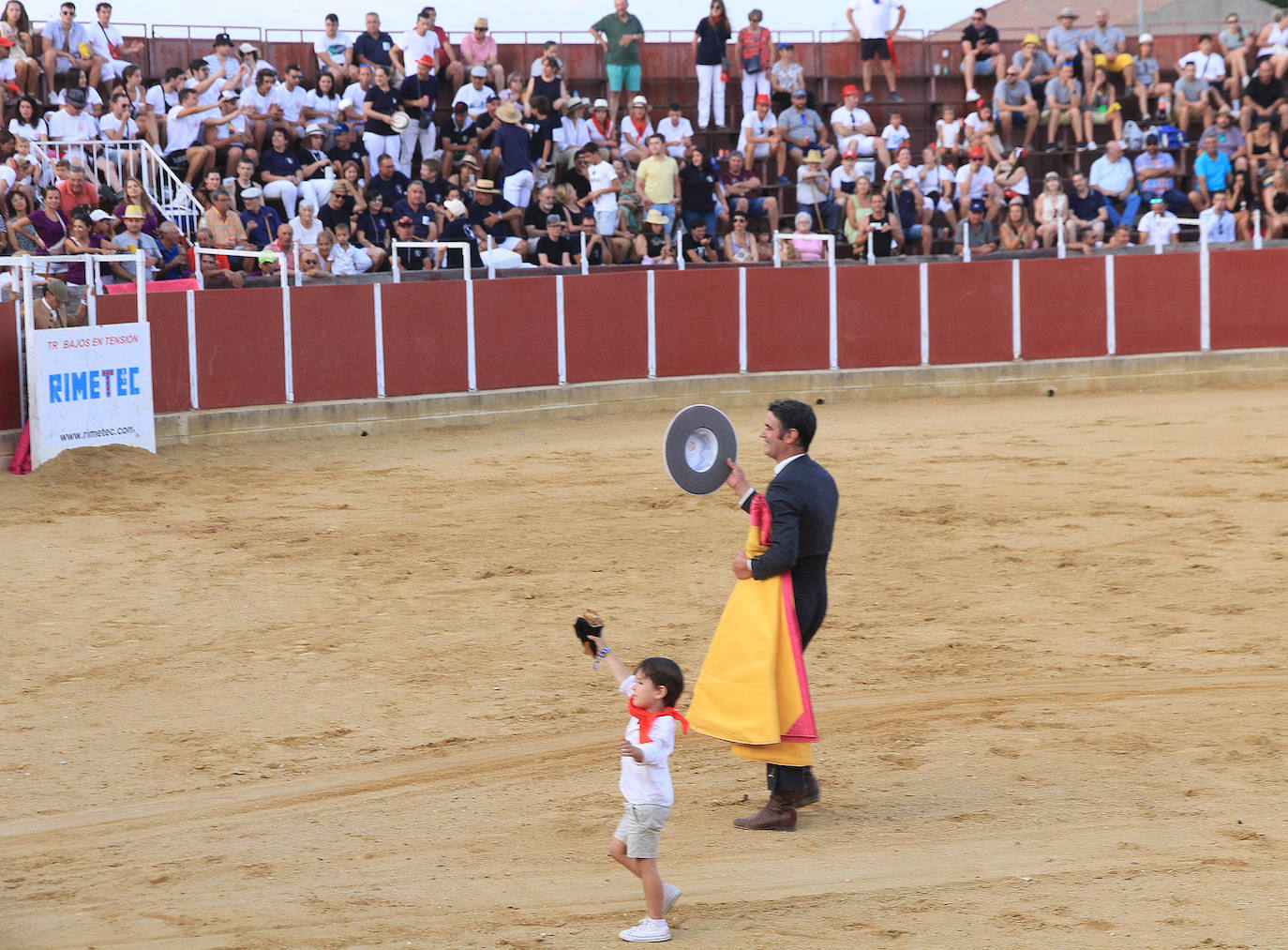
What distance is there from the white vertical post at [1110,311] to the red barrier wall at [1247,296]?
1358 millimetres

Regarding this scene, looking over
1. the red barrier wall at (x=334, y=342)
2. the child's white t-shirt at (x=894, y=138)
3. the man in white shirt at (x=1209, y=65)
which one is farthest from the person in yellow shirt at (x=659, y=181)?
the man in white shirt at (x=1209, y=65)

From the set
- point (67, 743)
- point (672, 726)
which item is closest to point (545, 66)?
point (67, 743)

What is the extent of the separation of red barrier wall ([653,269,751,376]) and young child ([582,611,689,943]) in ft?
46.4

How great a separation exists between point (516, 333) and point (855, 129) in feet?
22.0

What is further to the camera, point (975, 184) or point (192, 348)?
point (975, 184)

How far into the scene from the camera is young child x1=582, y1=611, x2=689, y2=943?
4879 millimetres

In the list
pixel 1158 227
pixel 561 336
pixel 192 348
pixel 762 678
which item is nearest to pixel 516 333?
pixel 561 336

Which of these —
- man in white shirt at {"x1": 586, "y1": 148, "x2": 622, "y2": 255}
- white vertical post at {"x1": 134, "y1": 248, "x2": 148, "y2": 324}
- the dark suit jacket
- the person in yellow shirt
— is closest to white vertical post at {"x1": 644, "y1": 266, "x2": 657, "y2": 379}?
man in white shirt at {"x1": 586, "y1": 148, "x2": 622, "y2": 255}

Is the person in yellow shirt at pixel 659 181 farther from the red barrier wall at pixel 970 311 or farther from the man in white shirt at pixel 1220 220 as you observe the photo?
the man in white shirt at pixel 1220 220

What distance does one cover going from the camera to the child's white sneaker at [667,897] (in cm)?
495

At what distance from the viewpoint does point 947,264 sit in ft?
65.4

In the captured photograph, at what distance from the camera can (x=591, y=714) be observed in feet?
24.3

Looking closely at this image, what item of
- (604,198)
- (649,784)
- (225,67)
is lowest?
(649,784)

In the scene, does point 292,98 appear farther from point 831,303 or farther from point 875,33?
point 875,33
